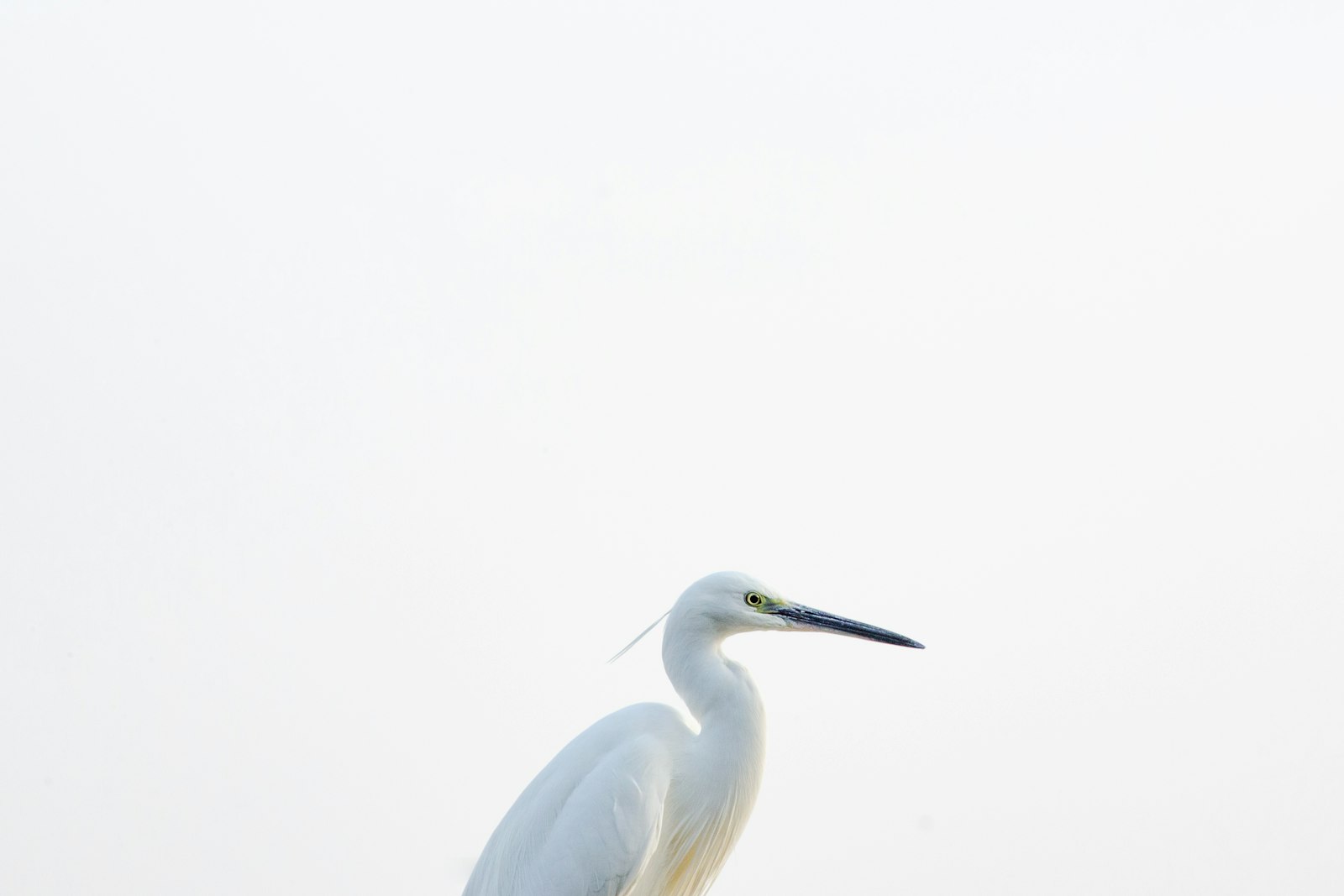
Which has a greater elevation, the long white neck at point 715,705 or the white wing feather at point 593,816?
the long white neck at point 715,705


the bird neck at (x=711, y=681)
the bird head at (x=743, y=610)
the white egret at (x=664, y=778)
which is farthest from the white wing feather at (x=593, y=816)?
the bird head at (x=743, y=610)

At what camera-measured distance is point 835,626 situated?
3053 mm

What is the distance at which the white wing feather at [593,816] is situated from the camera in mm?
2812

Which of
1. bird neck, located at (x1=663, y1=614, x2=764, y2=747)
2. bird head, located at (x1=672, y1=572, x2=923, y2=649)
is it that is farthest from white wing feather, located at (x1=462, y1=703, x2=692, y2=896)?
bird head, located at (x1=672, y1=572, x2=923, y2=649)

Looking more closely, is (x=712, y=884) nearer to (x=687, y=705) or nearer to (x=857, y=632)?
(x=687, y=705)

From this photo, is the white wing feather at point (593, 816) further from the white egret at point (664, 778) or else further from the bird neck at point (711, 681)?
the bird neck at point (711, 681)

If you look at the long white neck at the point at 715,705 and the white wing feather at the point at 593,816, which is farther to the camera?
the long white neck at the point at 715,705

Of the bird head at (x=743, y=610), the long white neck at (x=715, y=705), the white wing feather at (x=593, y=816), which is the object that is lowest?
the white wing feather at (x=593, y=816)

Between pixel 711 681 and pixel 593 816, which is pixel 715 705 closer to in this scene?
pixel 711 681

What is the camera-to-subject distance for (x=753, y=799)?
10.2 feet

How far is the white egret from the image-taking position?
9.27 ft

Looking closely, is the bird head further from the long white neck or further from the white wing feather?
the white wing feather

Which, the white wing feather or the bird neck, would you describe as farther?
the bird neck

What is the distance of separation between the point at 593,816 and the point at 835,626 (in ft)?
2.48
